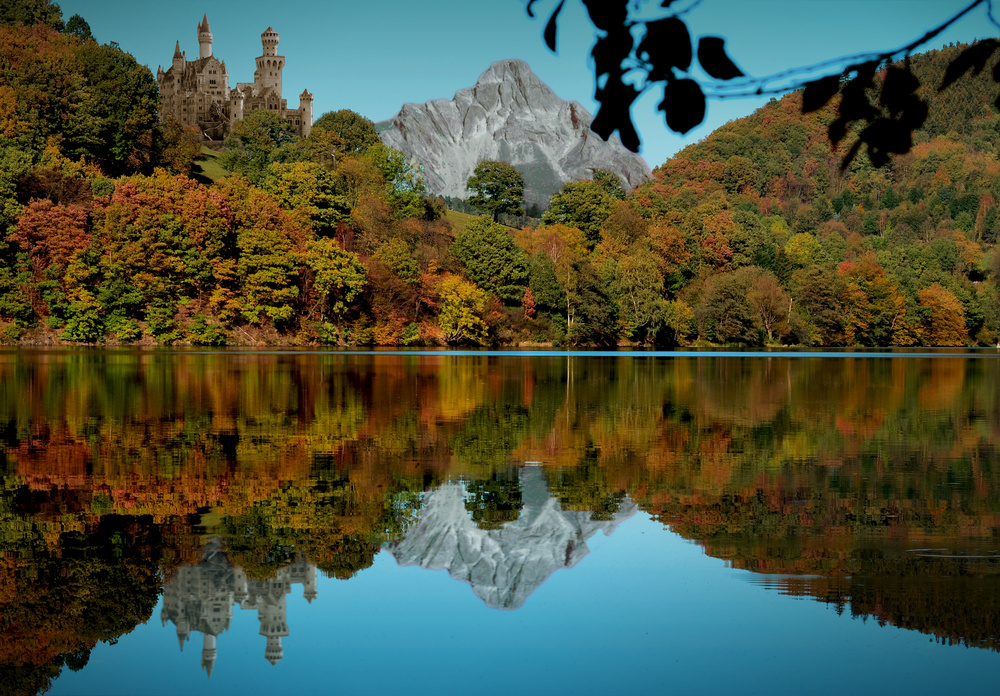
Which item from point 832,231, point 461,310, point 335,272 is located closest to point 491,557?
point 335,272

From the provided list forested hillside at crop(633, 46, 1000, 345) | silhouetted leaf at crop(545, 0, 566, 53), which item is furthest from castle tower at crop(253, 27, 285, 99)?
silhouetted leaf at crop(545, 0, 566, 53)

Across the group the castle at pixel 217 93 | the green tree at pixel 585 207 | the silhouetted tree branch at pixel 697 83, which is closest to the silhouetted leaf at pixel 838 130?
the silhouetted tree branch at pixel 697 83

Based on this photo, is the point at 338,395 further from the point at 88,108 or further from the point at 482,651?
the point at 88,108

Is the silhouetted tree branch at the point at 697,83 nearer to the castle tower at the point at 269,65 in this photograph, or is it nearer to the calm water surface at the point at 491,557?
the calm water surface at the point at 491,557

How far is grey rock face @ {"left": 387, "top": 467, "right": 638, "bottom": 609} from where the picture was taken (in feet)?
28.5

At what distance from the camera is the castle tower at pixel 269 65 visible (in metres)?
174

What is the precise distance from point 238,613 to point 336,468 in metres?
6.65

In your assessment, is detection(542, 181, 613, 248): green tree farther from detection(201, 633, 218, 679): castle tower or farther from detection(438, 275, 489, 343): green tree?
detection(201, 633, 218, 679): castle tower

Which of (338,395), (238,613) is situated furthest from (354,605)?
(338,395)

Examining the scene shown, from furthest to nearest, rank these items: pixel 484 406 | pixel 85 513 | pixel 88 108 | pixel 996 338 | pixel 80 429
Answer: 1. pixel 996 338
2. pixel 88 108
3. pixel 484 406
4. pixel 80 429
5. pixel 85 513

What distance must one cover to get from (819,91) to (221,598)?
20.7 ft

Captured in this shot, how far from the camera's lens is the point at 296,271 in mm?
67438

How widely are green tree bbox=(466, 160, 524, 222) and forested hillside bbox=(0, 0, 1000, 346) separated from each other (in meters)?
5.74

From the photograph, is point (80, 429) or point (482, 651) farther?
point (80, 429)
